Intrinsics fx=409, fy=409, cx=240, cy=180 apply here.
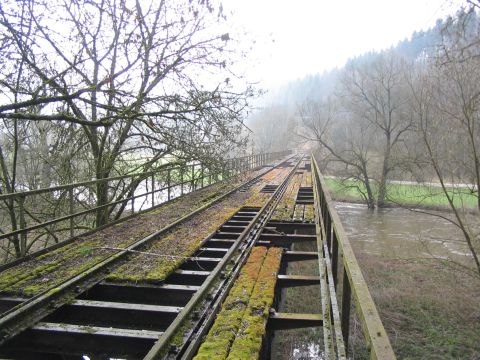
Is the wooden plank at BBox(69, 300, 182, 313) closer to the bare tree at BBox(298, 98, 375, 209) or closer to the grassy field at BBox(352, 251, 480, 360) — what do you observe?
the grassy field at BBox(352, 251, 480, 360)

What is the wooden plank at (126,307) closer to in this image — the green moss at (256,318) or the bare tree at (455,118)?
the green moss at (256,318)

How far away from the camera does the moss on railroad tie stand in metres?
3.25

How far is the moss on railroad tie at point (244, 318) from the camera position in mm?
3246

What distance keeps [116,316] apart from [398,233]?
26.9 meters

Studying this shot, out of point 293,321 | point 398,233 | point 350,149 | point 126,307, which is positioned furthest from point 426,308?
point 350,149

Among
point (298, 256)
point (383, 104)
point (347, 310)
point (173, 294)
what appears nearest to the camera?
point (347, 310)

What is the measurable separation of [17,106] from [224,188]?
9.84 m

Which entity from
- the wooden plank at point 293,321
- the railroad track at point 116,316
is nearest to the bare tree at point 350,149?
the railroad track at point 116,316

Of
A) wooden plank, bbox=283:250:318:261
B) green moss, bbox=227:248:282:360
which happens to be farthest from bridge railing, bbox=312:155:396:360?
green moss, bbox=227:248:282:360

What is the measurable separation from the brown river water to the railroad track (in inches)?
580

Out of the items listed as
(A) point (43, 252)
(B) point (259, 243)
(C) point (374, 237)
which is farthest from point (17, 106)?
(C) point (374, 237)

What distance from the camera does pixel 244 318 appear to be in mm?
3822

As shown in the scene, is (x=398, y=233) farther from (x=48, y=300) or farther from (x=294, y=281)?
(x=48, y=300)

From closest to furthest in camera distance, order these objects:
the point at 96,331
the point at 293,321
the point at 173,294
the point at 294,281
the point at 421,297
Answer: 1. the point at 96,331
2. the point at 293,321
3. the point at 173,294
4. the point at 294,281
5. the point at 421,297
